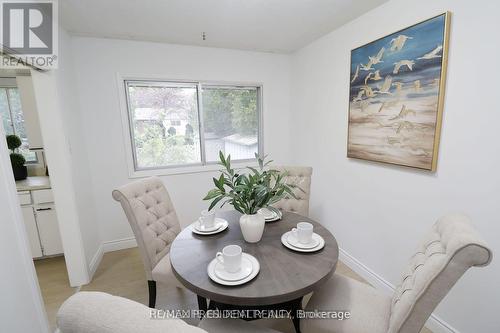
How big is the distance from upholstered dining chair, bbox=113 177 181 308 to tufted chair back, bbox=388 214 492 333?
1.29m

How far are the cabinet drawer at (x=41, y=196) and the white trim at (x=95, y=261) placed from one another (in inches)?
29.0

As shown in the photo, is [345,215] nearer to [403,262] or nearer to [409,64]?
[403,262]

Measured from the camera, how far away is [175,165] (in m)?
2.92

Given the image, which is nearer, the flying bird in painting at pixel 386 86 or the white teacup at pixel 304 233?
the white teacup at pixel 304 233

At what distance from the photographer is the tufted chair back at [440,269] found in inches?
29.6

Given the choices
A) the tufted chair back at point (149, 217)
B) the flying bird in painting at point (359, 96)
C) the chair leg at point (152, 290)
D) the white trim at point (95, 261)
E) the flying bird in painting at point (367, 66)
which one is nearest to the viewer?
the tufted chair back at point (149, 217)

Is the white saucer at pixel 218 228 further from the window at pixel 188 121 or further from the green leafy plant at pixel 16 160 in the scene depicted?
the green leafy plant at pixel 16 160

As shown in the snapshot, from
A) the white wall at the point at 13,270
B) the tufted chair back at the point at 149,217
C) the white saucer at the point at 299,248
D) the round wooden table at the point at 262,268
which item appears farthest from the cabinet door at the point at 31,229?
the white saucer at the point at 299,248

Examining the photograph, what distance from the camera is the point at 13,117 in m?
2.89

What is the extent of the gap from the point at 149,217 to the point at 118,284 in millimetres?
1020

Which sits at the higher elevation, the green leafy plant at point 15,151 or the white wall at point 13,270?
the green leafy plant at point 15,151

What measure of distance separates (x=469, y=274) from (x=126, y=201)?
2.24 m

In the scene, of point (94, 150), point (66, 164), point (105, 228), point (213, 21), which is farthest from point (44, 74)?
point (105, 228)

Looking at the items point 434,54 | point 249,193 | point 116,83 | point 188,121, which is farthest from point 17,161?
point 434,54
